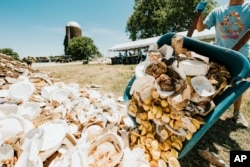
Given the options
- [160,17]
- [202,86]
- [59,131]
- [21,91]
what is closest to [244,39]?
[202,86]

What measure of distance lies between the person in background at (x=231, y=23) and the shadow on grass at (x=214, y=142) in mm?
191

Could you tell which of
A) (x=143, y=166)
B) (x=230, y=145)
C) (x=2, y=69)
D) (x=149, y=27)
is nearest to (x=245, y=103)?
(x=230, y=145)

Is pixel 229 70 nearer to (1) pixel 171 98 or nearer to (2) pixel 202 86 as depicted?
(2) pixel 202 86

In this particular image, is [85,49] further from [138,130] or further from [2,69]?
[138,130]

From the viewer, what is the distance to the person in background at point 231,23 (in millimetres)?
3008

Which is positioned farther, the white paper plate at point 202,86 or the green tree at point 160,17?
the green tree at point 160,17

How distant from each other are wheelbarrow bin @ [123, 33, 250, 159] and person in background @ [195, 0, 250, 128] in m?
0.89

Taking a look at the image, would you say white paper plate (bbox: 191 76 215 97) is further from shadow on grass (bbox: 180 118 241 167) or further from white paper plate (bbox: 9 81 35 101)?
white paper plate (bbox: 9 81 35 101)

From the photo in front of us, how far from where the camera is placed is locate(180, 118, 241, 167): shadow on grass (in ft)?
8.45

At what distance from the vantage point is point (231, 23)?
10.2 feet

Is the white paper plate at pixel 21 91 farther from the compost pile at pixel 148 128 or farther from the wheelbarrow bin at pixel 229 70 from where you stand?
the wheelbarrow bin at pixel 229 70

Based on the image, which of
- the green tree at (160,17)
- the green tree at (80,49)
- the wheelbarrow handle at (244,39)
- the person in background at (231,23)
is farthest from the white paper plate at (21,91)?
the green tree at (80,49)

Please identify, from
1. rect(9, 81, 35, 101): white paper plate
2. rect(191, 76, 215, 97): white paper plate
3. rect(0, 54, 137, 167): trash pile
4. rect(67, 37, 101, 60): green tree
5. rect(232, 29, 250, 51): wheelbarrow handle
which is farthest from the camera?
rect(67, 37, 101, 60): green tree

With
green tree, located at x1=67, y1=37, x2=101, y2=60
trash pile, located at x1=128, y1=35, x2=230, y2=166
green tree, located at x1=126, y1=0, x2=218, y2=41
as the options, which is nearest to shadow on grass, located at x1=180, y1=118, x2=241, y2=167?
trash pile, located at x1=128, y1=35, x2=230, y2=166
